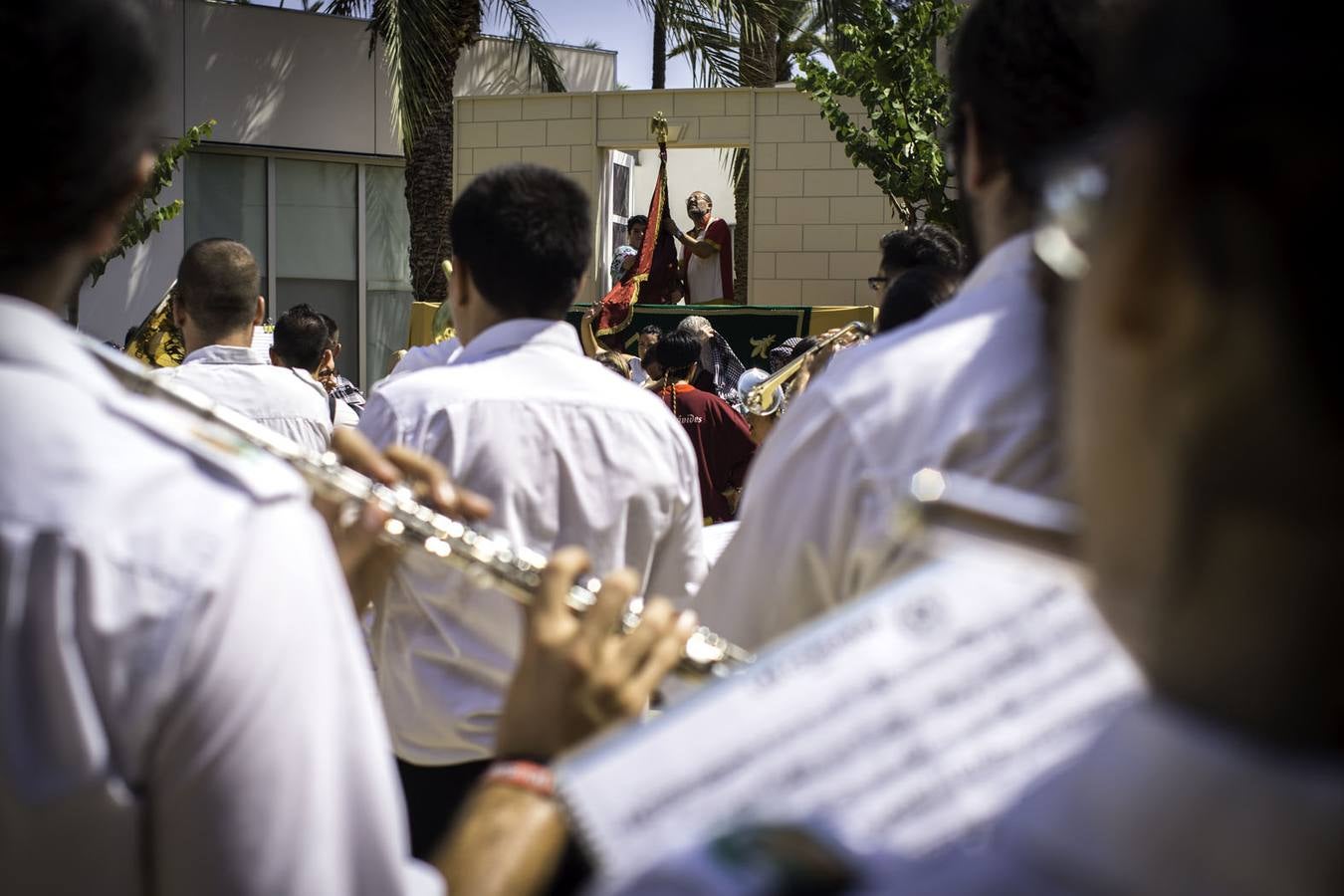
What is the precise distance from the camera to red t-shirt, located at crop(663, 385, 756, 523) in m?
6.68

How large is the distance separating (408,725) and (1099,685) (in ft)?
7.14

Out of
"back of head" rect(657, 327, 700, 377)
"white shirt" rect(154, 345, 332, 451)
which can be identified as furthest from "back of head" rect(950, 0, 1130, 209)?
"back of head" rect(657, 327, 700, 377)

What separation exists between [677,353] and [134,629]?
6050 mm

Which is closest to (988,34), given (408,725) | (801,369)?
(408,725)

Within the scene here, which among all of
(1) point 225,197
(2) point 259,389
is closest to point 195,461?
(2) point 259,389

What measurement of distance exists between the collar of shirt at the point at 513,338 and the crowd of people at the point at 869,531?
2.87 feet

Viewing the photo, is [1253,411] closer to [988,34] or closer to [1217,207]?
[1217,207]

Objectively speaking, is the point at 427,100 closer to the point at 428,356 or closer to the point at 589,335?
the point at 589,335

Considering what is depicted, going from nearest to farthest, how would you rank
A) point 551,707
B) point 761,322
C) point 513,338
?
point 551,707, point 513,338, point 761,322

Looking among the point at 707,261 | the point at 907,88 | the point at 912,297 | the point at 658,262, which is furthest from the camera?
the point at 707,261

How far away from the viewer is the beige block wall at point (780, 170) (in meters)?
14.6

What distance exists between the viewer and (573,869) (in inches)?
57.9

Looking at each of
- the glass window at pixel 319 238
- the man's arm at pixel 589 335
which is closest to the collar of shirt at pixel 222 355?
the man's arm at pixel 589 335

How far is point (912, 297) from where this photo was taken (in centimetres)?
427
